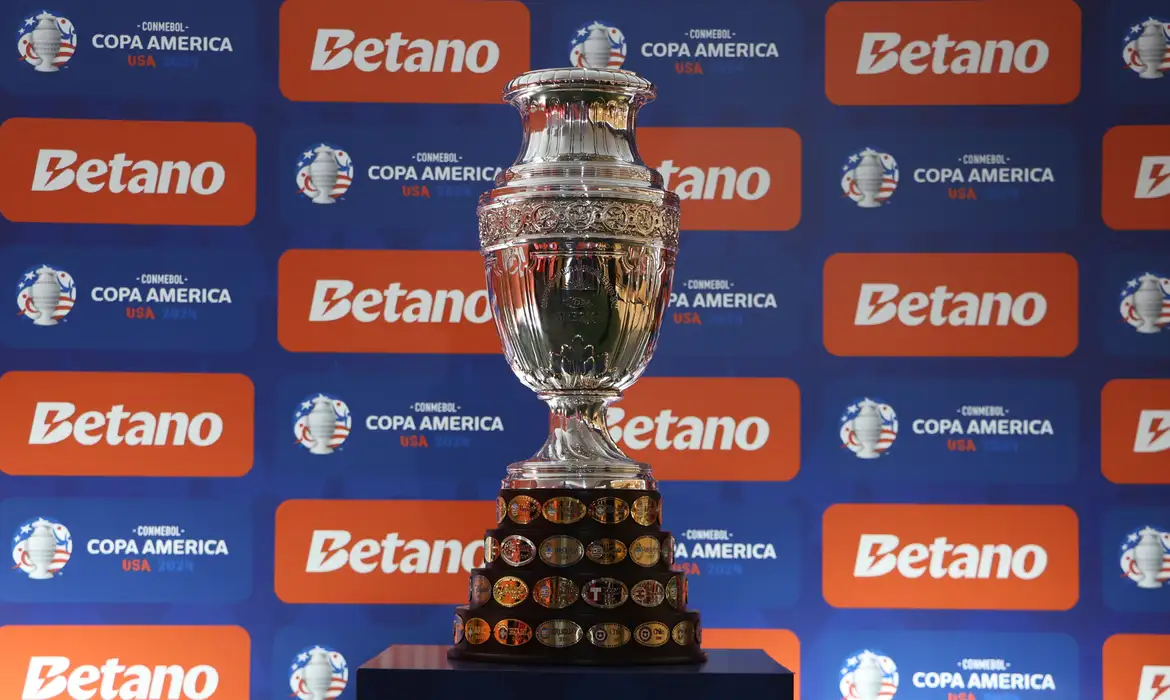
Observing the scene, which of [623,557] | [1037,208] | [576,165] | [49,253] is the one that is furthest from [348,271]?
[1037,208]

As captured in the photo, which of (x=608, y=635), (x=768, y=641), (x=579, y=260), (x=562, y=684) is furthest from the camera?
(x=768, y=641)

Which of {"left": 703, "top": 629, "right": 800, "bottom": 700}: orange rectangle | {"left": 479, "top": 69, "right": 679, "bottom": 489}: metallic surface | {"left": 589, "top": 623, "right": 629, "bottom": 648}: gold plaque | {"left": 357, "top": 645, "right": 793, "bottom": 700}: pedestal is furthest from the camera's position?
{"left": 703, "top": 629, "right": 800, "bottom": 700}: orange rectangle

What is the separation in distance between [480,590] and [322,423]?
1.20m

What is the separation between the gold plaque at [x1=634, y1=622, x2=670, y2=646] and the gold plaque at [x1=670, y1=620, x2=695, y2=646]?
14 millimetres

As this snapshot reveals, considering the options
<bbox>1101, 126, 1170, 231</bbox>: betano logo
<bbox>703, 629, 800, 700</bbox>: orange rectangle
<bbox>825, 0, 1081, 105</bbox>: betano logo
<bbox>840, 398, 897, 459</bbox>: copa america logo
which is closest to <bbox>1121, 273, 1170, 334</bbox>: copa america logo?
<bbox>1101, 126, 1170, 231</bbox>: betano logo

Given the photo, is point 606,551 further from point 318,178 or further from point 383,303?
point 318,178

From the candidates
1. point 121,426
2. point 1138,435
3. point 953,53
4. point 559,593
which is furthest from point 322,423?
point 1138,435

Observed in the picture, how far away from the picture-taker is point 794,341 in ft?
9.35

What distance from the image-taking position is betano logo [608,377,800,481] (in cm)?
283

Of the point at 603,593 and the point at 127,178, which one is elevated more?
the point at 127,178

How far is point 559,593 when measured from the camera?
5.54 ft

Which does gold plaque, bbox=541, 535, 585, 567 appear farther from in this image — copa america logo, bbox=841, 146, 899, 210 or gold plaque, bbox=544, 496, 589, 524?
copa america logo, bbox=841, 146, 899, 210

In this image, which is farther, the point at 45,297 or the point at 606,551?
the point at 45,297

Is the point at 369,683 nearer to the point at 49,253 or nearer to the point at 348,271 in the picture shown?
the point at 348,271
